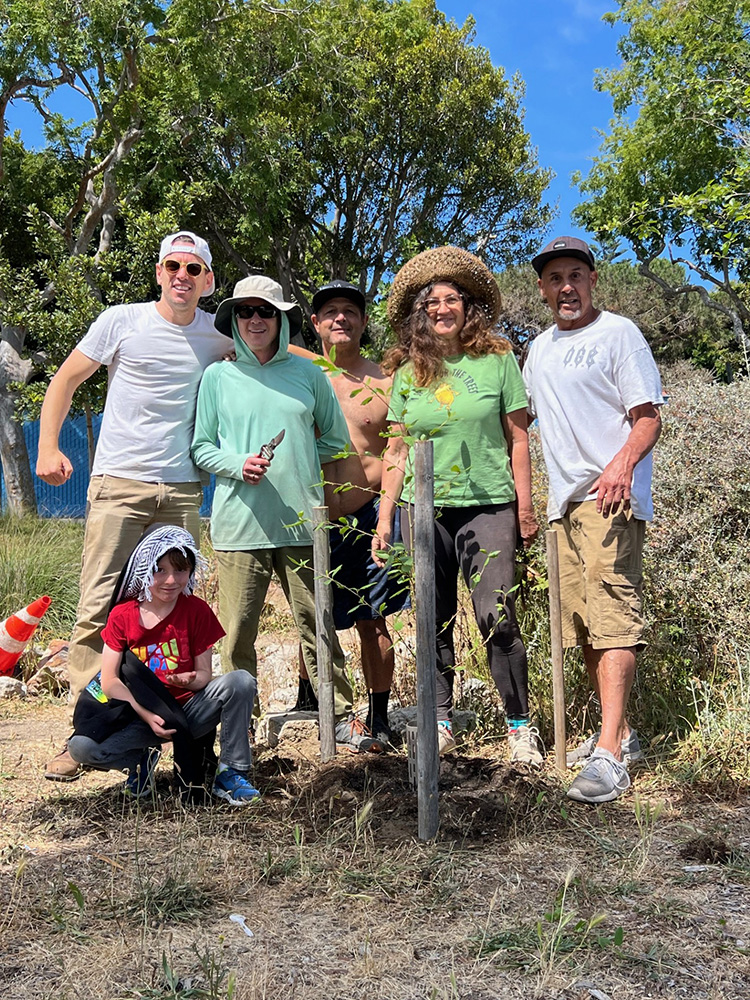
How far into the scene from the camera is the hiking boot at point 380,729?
429 cm

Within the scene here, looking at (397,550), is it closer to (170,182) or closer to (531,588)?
(531,588)

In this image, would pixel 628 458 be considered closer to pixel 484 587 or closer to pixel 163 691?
pixel 484 587

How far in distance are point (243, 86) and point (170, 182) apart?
6.25ft

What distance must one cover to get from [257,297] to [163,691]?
164 centimetres

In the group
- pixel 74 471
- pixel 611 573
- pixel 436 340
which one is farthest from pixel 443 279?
pixel 74 471

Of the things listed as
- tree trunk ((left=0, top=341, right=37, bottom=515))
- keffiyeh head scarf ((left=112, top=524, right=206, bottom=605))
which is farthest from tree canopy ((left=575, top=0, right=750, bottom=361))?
keffiyeh head scarf ((left=112, top=524, right=206, bottom=605))

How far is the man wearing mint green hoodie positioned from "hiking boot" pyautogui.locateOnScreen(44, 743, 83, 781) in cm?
83

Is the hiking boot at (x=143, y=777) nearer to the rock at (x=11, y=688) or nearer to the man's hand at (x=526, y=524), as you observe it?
the man's hand at (x=526, y=524)

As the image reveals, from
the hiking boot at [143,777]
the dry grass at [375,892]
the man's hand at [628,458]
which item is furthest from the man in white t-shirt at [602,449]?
the hiking boot at [143,777]

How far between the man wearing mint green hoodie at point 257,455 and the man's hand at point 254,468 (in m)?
0.02

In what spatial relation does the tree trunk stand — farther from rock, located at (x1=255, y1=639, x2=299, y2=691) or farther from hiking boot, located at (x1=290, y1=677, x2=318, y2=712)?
hiking boot, located at (x1=290, y1=677, x2=318, y2=712)

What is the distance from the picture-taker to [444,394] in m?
3.84

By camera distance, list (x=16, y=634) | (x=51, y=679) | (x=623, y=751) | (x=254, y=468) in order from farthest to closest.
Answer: (x=16, y=634) → (x=51, y=679) → (x=623, y=751) → (x=254, y=468)

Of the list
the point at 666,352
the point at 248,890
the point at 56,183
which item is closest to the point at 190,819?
the point at 248,890
